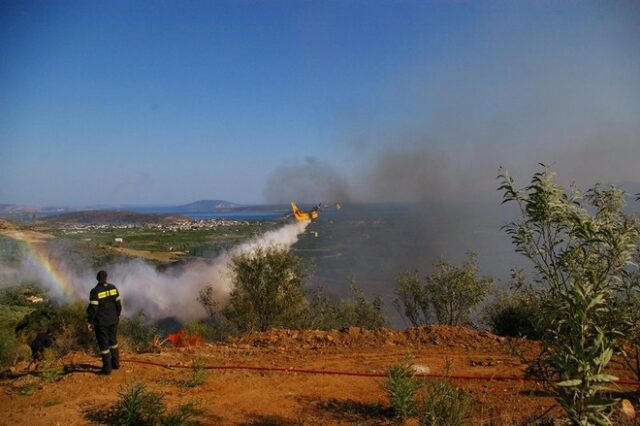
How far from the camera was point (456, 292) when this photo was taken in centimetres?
2356

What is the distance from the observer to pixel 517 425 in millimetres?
5781

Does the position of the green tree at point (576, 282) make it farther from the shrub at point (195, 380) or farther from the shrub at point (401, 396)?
the shrub at point (195, 380)

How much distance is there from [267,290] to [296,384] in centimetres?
1201

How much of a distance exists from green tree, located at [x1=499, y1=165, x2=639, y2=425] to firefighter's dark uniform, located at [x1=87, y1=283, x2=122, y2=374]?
7.84 meters

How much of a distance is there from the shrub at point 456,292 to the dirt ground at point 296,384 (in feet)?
39.1

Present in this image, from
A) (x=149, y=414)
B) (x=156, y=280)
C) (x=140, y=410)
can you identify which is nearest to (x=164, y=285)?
(x=156, y=280)

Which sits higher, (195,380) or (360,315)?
(195,380)

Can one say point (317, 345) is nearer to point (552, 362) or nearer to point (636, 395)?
point (636, 395)

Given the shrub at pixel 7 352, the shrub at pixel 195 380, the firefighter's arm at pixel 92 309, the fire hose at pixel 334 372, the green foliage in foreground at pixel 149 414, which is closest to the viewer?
the green foliage in foreground at pixel 149 414

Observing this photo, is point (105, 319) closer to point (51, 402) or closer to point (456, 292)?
point (51, 402)

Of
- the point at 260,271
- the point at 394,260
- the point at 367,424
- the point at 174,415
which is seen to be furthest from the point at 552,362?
the point at 394,260

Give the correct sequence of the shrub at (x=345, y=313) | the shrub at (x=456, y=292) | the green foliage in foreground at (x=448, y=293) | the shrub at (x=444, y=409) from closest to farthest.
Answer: the shrub at (x=444, y=409) < the shrub at (x=456, y=292) < the green foliage in foreground at (x=448, y=293) < the shrub at (x=345, y=313)

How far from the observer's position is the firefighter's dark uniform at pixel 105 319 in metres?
8.47

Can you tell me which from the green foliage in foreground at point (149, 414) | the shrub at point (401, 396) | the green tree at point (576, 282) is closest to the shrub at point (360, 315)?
the shrub at point (401, 396)
